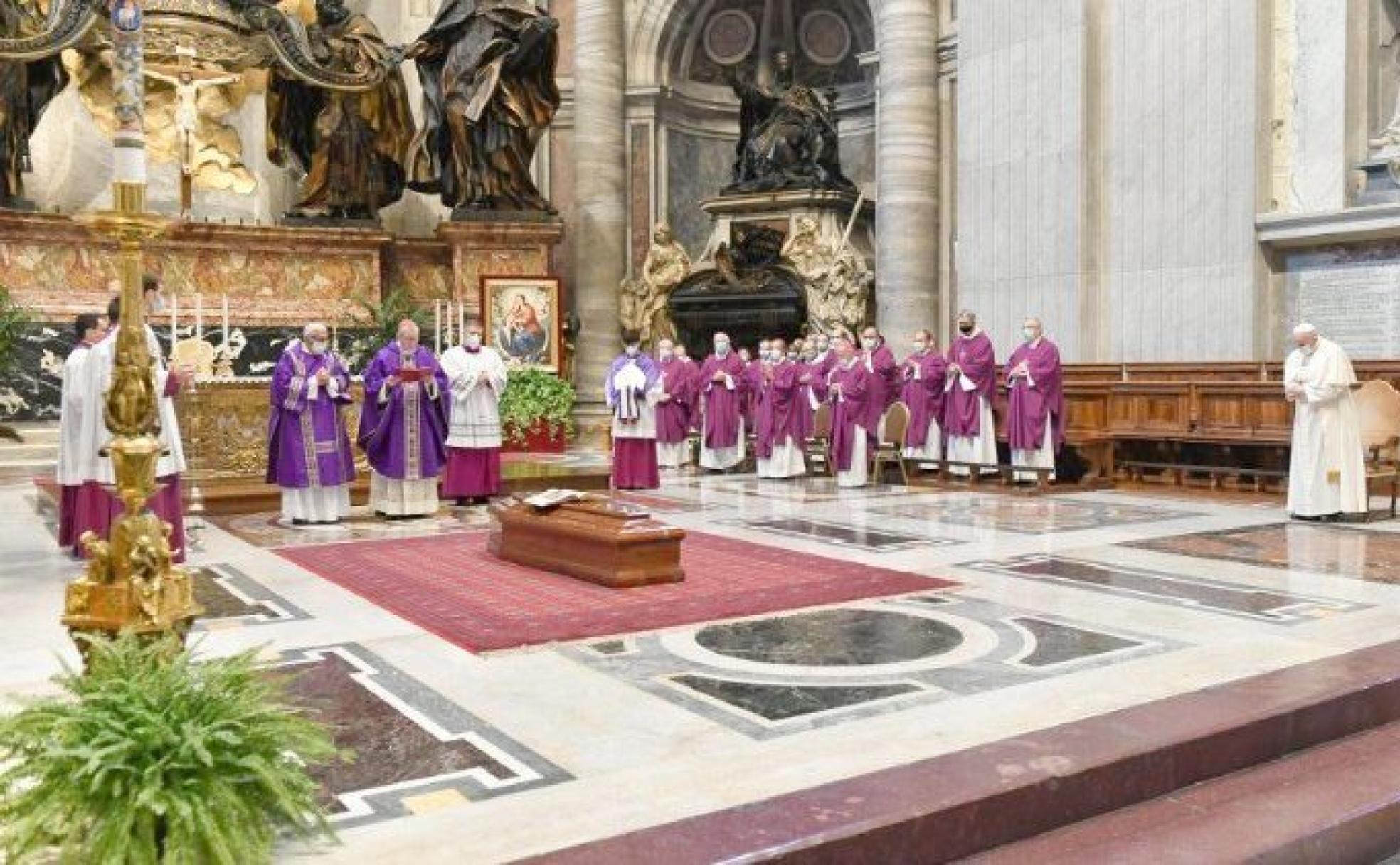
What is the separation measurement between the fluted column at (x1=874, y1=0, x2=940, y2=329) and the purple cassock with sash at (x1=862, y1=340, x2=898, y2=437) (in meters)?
3.16

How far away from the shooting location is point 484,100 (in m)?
16.8

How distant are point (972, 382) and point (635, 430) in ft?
11.4

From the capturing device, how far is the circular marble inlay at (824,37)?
20.3 meters

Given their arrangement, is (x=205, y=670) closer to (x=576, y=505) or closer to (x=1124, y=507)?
(x=576, y=505)

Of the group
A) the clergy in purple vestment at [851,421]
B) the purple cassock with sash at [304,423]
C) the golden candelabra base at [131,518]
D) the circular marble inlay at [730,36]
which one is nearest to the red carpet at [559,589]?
the purple cassock with sash at [304,423]

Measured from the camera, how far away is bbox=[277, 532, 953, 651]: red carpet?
19.0ft

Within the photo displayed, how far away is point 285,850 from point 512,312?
14.3 m

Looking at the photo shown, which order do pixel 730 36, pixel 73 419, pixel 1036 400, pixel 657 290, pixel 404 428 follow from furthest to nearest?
pixel 730 36, pixel 657 290, pixel 1036 400, pixel 404 428, pixel 73 419

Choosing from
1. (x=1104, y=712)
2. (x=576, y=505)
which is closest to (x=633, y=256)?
(x=576, y=505)

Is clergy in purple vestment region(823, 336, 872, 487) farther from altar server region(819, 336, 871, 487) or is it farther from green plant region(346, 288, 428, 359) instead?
green plant region(346, 288, 428, 359)

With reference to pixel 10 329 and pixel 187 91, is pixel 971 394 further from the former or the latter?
pixel 187 91

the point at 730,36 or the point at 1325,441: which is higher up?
the point at 730,36

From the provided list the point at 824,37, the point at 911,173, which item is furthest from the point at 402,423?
the point at 824,37

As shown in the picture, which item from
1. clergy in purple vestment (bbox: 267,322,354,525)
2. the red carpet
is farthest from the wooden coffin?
clergy in purple vestment (bbox: 267,322,354,525)
